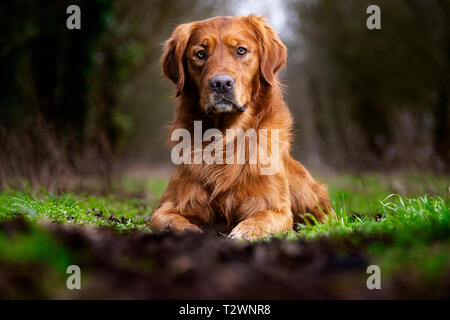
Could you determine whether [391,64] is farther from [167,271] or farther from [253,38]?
[167,271]

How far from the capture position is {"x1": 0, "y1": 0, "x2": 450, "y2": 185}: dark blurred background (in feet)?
24.9

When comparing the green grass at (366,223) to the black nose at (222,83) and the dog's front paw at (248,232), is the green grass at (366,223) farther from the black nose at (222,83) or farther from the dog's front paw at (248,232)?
the black nose at (222,83)

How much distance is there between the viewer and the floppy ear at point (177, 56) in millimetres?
4637

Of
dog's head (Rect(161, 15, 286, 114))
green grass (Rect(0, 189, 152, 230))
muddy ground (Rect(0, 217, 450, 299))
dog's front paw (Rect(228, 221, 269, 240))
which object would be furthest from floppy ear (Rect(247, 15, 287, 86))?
muddy ground (Rect(0, 217, 450, 299))

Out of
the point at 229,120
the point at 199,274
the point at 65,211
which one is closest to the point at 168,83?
the point at 229,120

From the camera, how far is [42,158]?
6629mm

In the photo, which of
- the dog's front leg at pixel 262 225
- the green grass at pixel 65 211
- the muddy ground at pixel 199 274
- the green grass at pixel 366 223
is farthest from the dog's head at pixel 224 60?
the muddy ground at pixel 199 274

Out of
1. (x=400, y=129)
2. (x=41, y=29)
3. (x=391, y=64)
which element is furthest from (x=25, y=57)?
(x=391, y=64)

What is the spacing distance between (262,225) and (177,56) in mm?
1981

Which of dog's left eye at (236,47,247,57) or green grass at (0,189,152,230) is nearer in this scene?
green grass at (0,189,152,230)

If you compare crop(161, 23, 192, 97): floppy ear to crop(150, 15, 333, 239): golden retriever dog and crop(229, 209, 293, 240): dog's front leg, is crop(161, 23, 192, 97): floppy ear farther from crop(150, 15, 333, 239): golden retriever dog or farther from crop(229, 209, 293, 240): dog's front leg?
crop(229, 209, 293, 240): dog's front leg

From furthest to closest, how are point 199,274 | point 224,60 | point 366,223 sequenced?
1. point 224,60
2. point 366,223
3. point 199,274

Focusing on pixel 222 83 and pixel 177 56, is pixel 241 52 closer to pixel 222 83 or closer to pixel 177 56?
pixel 222 83

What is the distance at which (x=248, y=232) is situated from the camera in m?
3.83
